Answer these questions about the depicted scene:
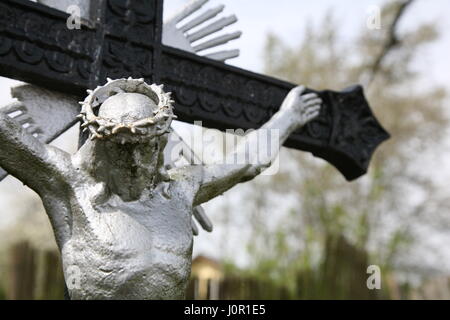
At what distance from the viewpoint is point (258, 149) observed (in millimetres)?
2404

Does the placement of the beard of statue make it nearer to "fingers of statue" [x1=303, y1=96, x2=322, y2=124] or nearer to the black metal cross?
the black metal cross

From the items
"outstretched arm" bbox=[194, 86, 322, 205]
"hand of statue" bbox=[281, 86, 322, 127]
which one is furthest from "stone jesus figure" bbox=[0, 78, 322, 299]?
"hand of statue" bbox=[281, 86, 322, 127]

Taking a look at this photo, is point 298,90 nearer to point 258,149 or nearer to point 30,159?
point 258,149

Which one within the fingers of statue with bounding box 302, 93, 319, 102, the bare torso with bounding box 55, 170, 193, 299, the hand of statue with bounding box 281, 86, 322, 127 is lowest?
the bare torso with bounding box 55, 170, 193, 299

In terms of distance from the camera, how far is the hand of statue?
2.71 metres

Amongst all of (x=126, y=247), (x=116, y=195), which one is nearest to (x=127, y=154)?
(x=116, y=195)

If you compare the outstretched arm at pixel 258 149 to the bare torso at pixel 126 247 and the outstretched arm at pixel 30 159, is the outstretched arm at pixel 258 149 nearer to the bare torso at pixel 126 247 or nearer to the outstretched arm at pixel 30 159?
the bare torso at pixel 126 247

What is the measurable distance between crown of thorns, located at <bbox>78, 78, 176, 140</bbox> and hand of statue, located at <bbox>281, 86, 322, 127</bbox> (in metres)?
0.91

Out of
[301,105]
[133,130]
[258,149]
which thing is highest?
[301,105]

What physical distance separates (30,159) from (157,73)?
82cm

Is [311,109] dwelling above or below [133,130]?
above

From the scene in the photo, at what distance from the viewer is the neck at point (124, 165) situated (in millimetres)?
1827
